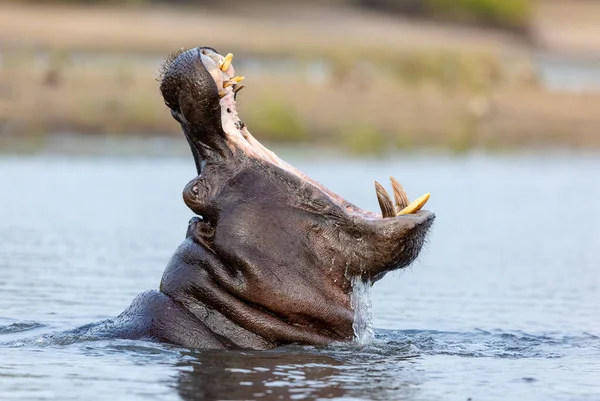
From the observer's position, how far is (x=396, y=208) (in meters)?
7.16

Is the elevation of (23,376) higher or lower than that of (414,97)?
lower

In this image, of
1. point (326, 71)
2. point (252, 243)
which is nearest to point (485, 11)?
point (326, 71)

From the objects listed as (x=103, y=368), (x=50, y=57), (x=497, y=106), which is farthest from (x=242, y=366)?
(x=497, y=106)

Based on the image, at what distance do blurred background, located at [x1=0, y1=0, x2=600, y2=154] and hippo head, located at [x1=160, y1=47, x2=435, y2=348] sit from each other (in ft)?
Answer: 52.1

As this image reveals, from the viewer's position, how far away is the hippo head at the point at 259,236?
22.6 ft

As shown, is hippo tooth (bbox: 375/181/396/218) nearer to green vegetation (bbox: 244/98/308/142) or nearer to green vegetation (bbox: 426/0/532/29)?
green vegetation (bbox: 244/98/308/142)

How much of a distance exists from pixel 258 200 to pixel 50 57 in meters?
20.8


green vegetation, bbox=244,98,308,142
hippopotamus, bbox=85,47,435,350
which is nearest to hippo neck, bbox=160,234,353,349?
hippopotamus, bbox=85,47,435,350

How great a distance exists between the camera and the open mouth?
6.88 meters

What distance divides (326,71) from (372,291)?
2020 centimetres

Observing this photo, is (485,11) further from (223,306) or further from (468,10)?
(223,306)

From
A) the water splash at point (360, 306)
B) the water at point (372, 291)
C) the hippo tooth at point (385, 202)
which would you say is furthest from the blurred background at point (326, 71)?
the hippo tooth at point (385, 202)

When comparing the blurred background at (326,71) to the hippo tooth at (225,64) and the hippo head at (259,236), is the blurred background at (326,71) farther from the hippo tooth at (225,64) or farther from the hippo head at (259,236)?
the hippo tooth at (225,64)

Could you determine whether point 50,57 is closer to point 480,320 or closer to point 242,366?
point 480,320
